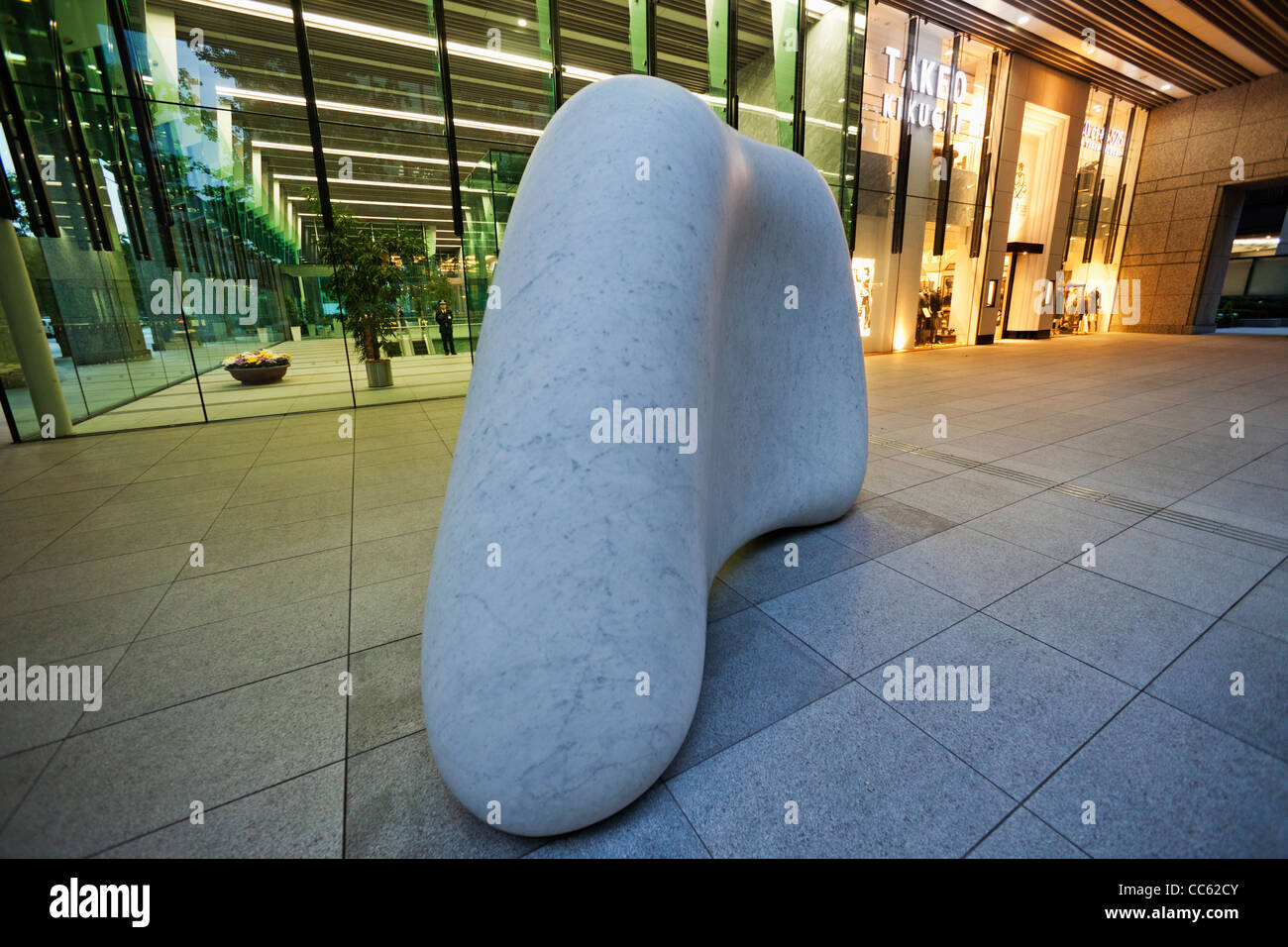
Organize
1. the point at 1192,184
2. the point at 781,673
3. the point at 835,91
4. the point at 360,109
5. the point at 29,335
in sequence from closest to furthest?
the point at 781,673 < the point at 29,335 < the point at 360,109 < the point at 835,91 < the point at 1192,184

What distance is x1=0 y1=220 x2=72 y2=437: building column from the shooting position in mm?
7293

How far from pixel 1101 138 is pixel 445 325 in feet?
90.2

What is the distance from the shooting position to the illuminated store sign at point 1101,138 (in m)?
21.4

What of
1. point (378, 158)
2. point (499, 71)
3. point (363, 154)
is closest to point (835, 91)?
point (499, 71)

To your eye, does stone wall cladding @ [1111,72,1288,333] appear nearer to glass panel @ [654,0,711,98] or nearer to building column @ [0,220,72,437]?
glass panel @ [654,0,711,98]

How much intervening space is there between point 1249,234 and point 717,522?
→ 4591cm

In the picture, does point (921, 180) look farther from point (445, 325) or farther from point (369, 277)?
point (369, 277)

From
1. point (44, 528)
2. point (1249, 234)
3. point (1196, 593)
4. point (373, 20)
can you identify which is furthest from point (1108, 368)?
point (1249, 234)

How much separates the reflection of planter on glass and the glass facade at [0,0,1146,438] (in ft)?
0.53

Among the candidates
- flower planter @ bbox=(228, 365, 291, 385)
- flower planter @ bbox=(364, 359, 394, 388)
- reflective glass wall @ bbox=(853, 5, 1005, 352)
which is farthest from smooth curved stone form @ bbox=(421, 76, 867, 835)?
reflective glass wall @ bbox=(853, 5, 1005, 352)

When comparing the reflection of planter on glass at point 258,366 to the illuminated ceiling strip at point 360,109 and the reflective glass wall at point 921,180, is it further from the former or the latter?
the reflective glass wall at point 921,180

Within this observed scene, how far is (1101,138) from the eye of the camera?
71.4 ft

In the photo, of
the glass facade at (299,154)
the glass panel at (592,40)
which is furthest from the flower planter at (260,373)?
the glass panel at (592,40)

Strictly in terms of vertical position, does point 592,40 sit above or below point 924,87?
below
